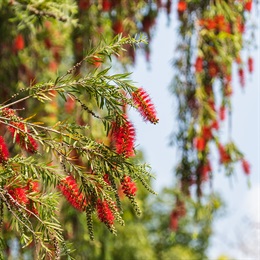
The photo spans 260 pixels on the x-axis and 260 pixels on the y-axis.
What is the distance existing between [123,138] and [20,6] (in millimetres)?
1669

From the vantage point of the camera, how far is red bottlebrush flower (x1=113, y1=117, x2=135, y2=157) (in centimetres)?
183

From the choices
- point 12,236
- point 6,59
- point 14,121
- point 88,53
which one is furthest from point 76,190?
point 6,59

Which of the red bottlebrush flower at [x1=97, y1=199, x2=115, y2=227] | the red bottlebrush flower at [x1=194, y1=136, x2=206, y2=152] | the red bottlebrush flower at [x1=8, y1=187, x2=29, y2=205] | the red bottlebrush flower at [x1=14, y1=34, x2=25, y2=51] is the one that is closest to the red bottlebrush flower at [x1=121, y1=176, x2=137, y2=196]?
the red bottlebrush flower at [x1=97, y1=199, x2=115, y2=227]

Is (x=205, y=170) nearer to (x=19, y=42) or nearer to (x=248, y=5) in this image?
(x=248, y=5)

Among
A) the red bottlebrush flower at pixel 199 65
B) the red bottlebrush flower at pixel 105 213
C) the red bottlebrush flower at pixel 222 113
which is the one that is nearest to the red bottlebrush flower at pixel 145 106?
the red bottlebrush flower at pixel 105 213

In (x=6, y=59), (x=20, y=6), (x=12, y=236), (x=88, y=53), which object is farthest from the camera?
(x=6, y=59)

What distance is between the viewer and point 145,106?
1813 mm

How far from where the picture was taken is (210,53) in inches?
165

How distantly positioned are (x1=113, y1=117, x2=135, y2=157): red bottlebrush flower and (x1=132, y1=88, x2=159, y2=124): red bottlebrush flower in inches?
1.8

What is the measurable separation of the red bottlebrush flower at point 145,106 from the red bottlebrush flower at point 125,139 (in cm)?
5

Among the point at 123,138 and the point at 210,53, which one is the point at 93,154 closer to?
the point at 123,138

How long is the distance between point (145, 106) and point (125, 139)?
89 millimetres

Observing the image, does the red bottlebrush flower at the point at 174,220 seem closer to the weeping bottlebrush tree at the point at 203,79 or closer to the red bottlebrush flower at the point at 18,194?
the weeping bottlebrush tree at the point at 203,79

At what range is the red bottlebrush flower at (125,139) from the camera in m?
1.83
